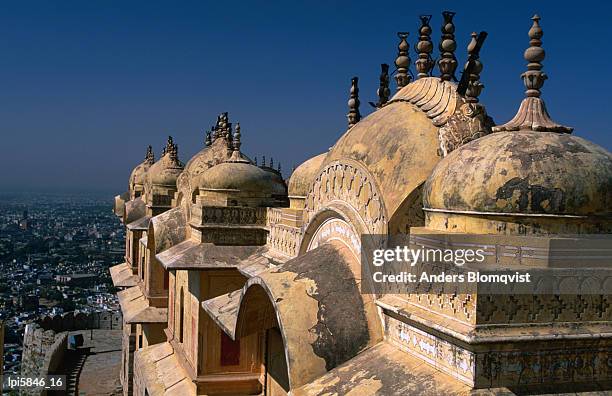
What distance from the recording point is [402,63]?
8156 mm

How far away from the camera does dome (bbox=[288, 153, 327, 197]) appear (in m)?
13.0

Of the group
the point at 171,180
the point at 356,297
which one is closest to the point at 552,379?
the point at 356,297

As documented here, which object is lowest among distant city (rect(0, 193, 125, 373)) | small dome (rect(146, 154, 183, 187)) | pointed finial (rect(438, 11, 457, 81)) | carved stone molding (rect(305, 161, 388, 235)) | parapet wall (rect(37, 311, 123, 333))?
distant city (rect(0, 193, 125, 373))

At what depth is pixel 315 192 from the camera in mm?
7969

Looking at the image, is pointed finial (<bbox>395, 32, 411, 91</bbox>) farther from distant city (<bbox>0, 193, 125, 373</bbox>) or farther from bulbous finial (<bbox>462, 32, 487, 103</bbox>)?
distant city (<bbox>0, 193, 125, 373</bbox>)

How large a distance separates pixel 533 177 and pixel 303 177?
8704mm

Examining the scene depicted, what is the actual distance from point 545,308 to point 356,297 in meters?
2.16

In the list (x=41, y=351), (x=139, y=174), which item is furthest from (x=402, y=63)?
(x=139, y=174)

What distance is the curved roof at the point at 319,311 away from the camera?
18.6ft

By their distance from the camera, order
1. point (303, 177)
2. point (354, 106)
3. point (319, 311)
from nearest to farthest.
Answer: point (319, 311)
point (354, 106)
point (303, 177)

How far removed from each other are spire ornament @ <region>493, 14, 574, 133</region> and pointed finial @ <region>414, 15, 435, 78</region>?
92.2 inches

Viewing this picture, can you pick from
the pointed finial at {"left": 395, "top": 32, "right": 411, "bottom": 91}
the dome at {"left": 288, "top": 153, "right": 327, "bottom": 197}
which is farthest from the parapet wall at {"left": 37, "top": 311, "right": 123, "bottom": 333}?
the pointed finial at {"left": 395, "top": 32, "right": 411, "bottom": 91}

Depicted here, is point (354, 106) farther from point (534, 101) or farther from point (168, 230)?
point (168, 230)

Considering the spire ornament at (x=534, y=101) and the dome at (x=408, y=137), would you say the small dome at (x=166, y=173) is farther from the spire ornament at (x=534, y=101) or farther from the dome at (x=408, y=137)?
the spire ornament at (x=534, y=101)
